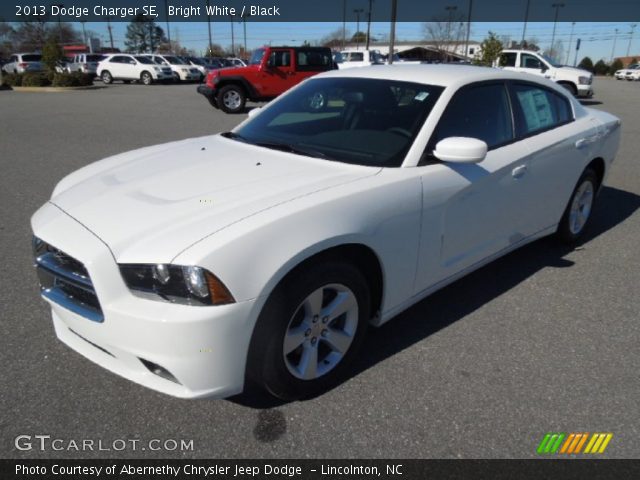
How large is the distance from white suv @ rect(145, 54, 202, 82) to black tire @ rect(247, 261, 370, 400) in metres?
31.0

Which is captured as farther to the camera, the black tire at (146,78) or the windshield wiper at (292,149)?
the black tire at (146,78)

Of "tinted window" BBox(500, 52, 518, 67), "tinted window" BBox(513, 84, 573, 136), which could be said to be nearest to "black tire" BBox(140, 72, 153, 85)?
"tinted window" BBox(500, 52, 518, 67)

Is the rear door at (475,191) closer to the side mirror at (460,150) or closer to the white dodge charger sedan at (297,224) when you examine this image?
the white dodge charger sedan at (297,224)

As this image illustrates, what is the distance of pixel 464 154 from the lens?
2699 millimetres

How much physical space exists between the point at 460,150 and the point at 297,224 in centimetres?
108

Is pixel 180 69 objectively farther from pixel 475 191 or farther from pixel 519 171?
pixel 475 191

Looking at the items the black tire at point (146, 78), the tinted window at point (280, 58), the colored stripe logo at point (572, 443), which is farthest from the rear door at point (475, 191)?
the black tire at point (146, 78)

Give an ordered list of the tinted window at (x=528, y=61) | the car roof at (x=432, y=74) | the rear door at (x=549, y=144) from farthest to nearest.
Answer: the tinted window at (x=528, y=61), the rear door at (x=549, y=144), the car roof at (x=432, y=74)

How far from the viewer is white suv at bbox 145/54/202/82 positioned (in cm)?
3064

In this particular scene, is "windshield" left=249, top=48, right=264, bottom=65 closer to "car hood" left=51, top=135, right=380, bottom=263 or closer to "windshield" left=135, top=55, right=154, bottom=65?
"car hood" left=51, top=135, right=380, bottom=263

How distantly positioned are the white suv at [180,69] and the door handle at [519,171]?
99.7ft

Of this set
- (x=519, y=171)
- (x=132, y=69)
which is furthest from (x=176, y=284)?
(x=132, y=69)

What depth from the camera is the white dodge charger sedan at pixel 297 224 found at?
205cm
